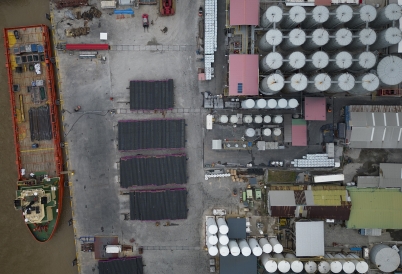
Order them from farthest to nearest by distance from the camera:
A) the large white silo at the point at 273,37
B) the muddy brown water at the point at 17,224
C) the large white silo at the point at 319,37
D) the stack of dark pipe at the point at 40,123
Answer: the muddy brown water at the point at 17,224 < the stack of dark pipe at the point at 40,123 < the large white silo at the point at 319,37 < the large white silo at the point at 273,37

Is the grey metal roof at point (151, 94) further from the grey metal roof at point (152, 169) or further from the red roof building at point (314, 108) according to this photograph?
the red roof building at point (314, 108)

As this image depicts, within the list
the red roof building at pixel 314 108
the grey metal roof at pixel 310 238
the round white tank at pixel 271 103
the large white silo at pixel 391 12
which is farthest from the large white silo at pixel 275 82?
the grey metal roof at pixel 310 238

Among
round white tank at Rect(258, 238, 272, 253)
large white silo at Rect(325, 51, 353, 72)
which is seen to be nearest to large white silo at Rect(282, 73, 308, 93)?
large white silo at Rect(325, 51, 353, 72)

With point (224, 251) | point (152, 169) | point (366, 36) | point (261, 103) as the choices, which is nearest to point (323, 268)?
point (224, 251)

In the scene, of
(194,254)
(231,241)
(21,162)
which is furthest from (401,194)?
(21,162)

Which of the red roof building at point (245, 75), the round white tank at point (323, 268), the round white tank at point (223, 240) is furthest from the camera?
the red roof building at point (245, 75)

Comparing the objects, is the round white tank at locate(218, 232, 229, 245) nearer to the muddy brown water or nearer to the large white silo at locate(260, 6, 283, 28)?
the muddy brown water
